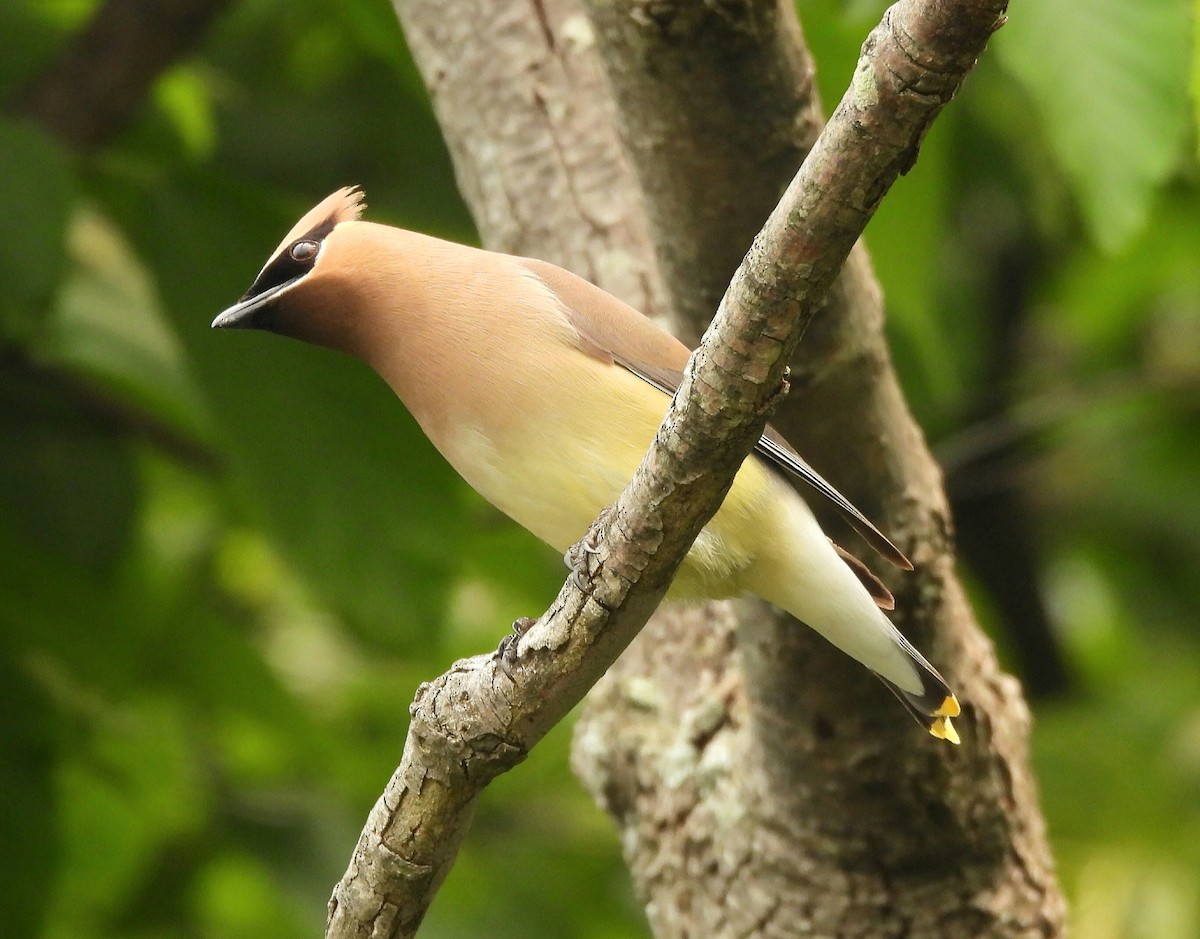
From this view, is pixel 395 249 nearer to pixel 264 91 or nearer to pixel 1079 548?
pixel 264 91

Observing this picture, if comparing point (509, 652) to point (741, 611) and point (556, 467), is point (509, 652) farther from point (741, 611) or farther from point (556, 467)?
point (741, 611)

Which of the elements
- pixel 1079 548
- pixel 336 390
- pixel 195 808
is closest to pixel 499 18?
pixel 336 390

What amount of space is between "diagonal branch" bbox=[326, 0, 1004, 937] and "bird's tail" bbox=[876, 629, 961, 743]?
34.6 inches

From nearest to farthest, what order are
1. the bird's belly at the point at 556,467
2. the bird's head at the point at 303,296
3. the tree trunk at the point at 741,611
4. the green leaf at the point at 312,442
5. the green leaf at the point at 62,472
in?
the tree trunk at the point at 741,611, the bird's belly at the point at 556,467, the bird's head at the point at 303,296, the green leaf at the point at 312,442, the green leaf at the point at 62,472

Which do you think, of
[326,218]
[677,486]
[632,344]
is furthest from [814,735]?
[326,218]

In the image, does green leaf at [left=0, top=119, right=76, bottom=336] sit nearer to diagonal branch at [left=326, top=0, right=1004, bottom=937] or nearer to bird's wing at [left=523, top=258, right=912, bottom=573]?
bird's wing at [left=523, top=258, right=912, bottom=573]

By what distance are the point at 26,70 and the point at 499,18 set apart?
156 cm

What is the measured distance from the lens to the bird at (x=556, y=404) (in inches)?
126

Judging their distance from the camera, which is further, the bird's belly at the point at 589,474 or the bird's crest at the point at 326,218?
the bird's crest at the point at 326,218

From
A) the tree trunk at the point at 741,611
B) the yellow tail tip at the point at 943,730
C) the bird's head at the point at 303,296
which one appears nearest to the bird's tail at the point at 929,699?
the yellow tail tip at the point at 943,730

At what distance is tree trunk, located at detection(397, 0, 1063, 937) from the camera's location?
3.03 meters

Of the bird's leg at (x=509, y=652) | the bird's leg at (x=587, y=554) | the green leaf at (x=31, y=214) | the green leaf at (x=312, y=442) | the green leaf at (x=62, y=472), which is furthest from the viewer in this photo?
the green leaf at (x=62, y=472)

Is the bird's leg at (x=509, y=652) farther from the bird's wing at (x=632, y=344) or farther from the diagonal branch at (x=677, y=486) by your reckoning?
A: the bird's wing at (x=632, y=344)

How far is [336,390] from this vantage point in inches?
172
